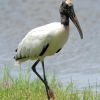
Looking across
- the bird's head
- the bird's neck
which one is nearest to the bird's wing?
the bird's neck

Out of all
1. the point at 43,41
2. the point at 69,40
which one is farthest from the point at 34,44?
the point at 69,40

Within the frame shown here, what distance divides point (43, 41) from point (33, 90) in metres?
0.94

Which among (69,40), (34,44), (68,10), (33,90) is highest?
(68,10)

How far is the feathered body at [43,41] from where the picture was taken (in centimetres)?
1124

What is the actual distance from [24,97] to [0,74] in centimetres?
223

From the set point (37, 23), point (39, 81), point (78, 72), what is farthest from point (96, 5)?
point (39, 81)

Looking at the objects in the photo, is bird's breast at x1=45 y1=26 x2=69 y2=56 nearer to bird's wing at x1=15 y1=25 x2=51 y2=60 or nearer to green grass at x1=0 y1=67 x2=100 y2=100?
bird's wing at x1=15 y1=25 x2=51 y2=60

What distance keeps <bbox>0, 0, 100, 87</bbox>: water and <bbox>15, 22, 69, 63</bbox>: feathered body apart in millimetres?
1834

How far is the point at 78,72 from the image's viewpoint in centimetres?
1441

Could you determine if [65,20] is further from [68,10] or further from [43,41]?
[43,41]

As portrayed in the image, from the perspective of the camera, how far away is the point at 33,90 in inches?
469

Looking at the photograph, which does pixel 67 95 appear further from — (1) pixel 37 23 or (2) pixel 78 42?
(1) pixel 37 23

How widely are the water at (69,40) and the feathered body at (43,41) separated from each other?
1.83m

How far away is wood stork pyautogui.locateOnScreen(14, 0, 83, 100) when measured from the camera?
11.2 m
